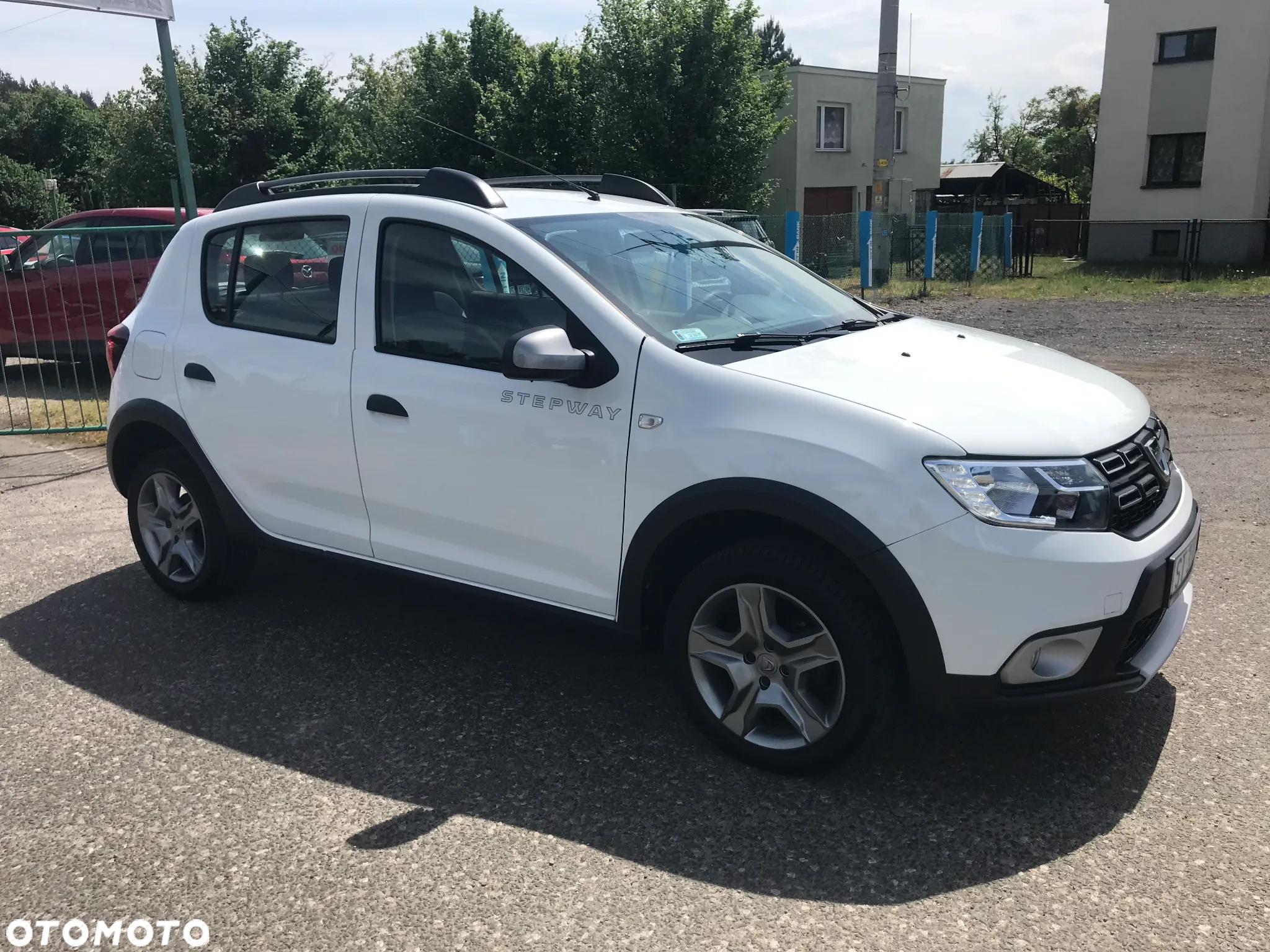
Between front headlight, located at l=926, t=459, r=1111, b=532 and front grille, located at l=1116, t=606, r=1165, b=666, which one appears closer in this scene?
front headlight, located at l=926, t=459, r=1111, b=532

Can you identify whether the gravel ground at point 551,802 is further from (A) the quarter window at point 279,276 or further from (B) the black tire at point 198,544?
(A) the quarter window at point 279,276

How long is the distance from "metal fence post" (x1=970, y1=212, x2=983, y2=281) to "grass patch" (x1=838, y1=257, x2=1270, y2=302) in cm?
33

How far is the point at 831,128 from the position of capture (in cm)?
3553

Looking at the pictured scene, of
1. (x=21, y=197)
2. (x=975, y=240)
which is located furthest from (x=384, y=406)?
(x=21, y=197)

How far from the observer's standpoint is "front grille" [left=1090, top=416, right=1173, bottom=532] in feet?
9.84

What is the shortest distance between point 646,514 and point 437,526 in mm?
915

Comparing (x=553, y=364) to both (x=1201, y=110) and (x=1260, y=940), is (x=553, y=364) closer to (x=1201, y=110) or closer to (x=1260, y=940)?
(x=1260, y=940)

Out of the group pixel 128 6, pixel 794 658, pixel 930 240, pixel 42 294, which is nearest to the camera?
pixel 794 658

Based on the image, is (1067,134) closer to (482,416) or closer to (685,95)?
(685,95)

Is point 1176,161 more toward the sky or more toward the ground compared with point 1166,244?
more toward the sky

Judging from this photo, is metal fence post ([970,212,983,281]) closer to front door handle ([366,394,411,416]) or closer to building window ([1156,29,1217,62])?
building window ([1156,29,1217,62])

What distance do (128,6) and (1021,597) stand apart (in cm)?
832

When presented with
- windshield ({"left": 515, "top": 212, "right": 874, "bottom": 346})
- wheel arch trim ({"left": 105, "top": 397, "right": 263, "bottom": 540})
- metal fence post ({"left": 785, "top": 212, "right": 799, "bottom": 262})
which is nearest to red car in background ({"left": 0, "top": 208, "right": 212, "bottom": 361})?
wheel arch trim ({"left": 105, "top": 397, "right": 263, "bottom": 540})

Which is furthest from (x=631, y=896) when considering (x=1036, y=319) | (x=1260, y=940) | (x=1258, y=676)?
(x=1036, y=319)
